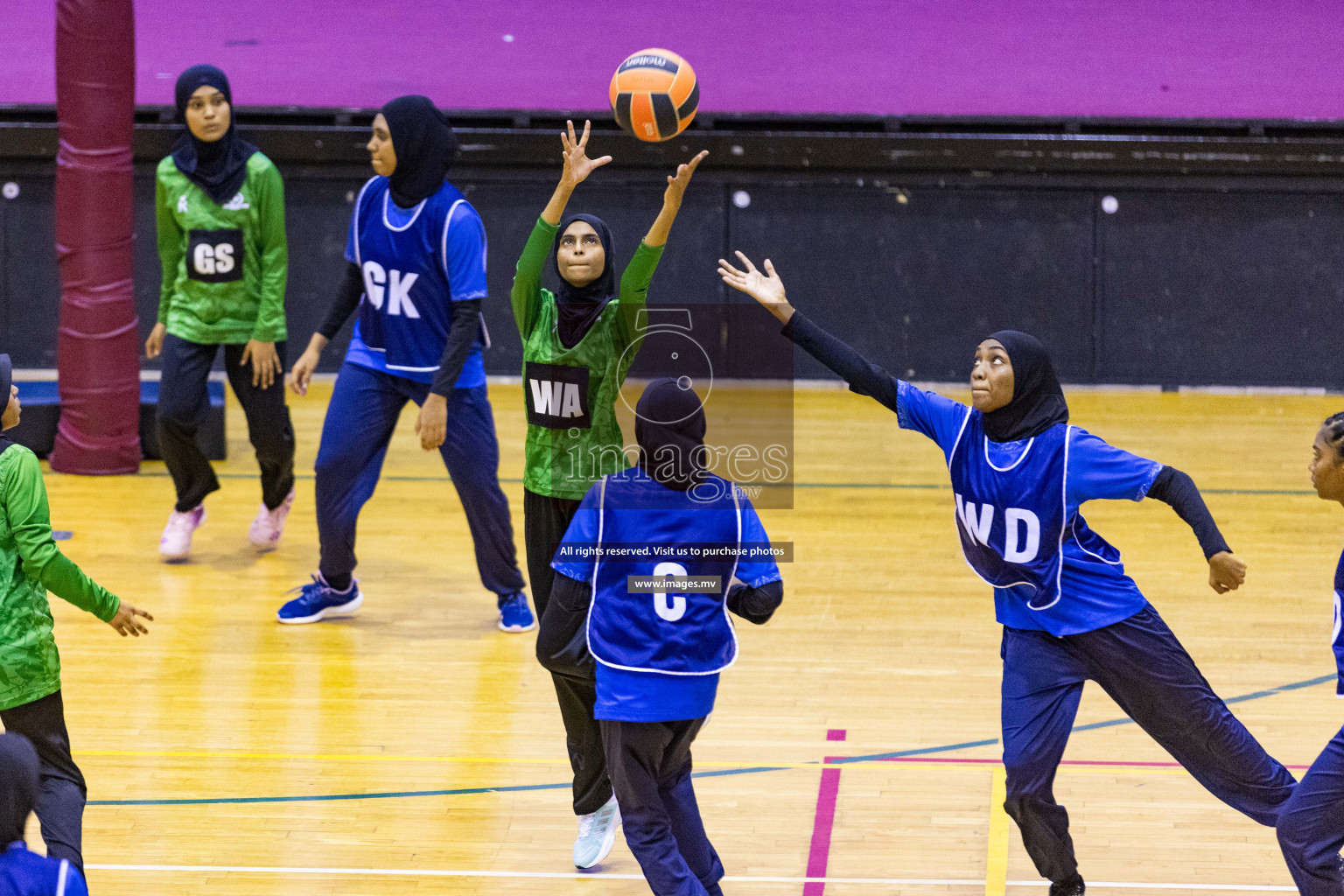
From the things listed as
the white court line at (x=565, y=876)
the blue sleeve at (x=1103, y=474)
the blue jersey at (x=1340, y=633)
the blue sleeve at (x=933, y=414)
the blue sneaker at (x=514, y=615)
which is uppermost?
the blue sleeve at (x=933, y=414)

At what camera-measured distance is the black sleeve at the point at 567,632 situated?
4012mm

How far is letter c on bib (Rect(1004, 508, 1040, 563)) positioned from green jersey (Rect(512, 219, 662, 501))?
4.56ft

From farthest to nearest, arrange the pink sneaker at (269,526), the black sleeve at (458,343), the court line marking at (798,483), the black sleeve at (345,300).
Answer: the court line marking at (798,483) < the pink sneaker at (269,526) < the black sleeve at (345,300) < the black sleeve at (458,343)

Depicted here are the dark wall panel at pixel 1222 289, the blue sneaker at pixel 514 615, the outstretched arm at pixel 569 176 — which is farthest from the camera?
the dark wall panel at pixel 1222 289

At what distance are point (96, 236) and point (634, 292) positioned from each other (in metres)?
Result: 5.76

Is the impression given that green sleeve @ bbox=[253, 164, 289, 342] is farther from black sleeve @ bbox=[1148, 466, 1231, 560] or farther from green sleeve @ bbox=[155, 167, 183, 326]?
black sleeve @ bbox=[1148, 466, 1231, 560]

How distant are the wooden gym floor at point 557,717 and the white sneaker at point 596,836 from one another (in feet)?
0.18

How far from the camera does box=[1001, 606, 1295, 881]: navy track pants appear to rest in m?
4.14

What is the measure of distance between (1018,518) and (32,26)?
39.4 ft

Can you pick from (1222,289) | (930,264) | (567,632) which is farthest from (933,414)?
(1222,289)

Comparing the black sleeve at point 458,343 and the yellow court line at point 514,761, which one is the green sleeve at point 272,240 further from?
the yellow court line at point 514,761

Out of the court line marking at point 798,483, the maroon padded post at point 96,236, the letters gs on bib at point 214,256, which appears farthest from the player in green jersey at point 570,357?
the maroon padded post at point 96,236

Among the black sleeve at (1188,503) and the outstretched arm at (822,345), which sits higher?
the outstretched arm at (822,345)

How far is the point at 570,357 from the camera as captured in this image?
202 inches
